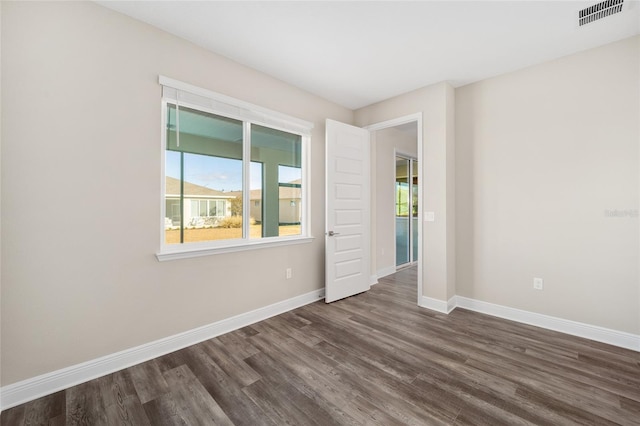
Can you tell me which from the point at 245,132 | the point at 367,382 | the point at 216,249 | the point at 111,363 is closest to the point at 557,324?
the point at 367,382

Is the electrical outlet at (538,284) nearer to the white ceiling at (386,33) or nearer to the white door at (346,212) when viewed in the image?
the white door at (346,212)

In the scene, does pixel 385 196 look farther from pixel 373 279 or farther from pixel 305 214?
pixel 305 214

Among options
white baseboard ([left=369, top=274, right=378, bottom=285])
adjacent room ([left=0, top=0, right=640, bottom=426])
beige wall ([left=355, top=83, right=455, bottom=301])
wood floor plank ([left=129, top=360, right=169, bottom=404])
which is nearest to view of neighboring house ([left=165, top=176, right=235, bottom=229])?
adjacent room ([left=0, top=0, right=640, bottom=426])

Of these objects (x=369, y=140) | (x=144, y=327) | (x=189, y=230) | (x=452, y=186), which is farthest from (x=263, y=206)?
(x=452, y=186)

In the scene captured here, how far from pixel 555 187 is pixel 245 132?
10.9ft

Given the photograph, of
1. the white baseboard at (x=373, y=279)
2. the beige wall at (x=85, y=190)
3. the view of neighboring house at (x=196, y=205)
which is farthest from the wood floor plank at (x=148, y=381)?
the white baseboard at (x=373, y=279)

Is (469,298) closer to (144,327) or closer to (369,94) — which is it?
(369,94)

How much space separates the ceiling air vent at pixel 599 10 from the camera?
1988 millimetres

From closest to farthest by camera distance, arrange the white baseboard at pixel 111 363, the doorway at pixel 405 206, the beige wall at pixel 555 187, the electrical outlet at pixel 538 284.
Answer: the white baseboard at pixel 111 363
the beige wall at pixel 555 187
the electrical outlet at pixel 538 284
the doorway at pixel 405 206

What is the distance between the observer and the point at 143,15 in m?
2.12

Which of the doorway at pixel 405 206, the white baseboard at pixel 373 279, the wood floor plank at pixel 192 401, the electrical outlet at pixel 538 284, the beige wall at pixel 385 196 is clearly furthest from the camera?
the doorway at pixel 405 206

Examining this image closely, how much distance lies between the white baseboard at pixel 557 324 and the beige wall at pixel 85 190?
3.05 meters

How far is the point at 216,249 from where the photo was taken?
2.59m

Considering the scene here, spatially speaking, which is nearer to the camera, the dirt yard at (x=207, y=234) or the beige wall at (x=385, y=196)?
the dirt yard at (x=207, y=234)
